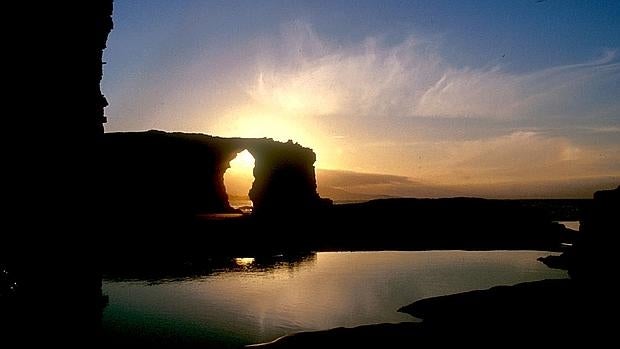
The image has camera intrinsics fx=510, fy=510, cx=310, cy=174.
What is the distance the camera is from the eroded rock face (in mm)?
68125

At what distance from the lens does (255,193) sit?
7325 cm

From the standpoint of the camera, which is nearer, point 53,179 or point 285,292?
point 53,179

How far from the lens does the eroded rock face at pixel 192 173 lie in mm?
68125

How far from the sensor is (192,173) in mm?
70500

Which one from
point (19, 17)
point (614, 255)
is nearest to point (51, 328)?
point (19, 17)

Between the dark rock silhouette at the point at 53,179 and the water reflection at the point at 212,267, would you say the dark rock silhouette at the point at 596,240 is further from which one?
the dark rock silhouette at the point at 53,179

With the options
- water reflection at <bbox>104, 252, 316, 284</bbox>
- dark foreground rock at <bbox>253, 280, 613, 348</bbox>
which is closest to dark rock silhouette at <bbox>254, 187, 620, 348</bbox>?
dark foreground rock at <bbox>253, 280, 613, 348</bbox>

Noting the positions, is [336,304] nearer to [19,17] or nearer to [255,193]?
[19,17]

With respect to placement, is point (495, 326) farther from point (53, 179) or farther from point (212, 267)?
point (212, 267)

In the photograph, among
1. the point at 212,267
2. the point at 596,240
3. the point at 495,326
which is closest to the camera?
the point at 495,326

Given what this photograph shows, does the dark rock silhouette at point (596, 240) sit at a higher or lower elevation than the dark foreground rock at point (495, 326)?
higher

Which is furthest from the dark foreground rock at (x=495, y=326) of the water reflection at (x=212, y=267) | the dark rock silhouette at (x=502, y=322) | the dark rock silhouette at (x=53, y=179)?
the water reflection at (x=212, y=267)

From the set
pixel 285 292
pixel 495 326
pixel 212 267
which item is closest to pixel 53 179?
pixel 495 326

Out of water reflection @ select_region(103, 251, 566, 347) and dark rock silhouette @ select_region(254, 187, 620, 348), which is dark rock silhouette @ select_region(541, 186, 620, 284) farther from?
dark rock silhouette @ select_region(254, 187, 620, 348)
